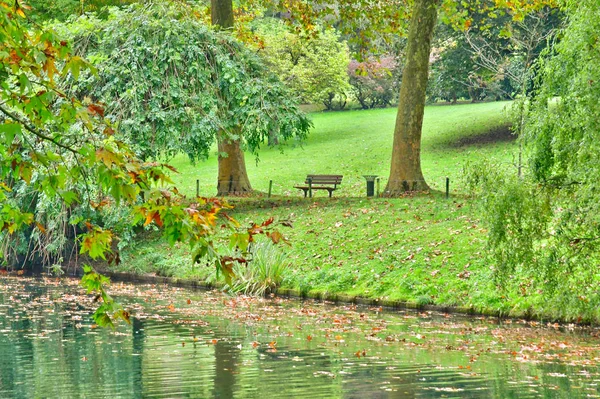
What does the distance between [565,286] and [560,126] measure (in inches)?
98.2

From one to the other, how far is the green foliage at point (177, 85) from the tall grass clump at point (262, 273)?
6265mm

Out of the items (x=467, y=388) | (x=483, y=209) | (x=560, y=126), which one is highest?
(x=560, y=126)

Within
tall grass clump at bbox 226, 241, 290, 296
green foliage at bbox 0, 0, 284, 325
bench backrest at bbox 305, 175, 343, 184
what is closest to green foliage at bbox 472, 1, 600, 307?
tall grass clump at bbox 226, 241, 290, 296

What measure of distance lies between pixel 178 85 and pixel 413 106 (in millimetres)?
7316

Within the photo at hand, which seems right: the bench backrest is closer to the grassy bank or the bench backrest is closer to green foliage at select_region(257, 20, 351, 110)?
the grassy bank

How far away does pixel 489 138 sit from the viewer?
46.9 metres

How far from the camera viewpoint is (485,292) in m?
19.2

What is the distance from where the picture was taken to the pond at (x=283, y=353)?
12.2 meters

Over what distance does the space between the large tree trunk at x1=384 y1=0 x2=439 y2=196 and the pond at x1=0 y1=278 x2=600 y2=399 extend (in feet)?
33.0

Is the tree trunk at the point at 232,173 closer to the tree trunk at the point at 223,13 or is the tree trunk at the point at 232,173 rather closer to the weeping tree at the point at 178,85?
the weeping tree at the point at 178,85

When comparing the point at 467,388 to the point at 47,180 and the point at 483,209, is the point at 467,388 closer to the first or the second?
the point at 483,209

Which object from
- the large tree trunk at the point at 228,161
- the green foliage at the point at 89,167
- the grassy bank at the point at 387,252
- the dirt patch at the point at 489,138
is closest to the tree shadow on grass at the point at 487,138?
the dirt patch at the point at 489,138

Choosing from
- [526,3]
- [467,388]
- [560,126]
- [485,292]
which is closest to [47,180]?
[467,388]

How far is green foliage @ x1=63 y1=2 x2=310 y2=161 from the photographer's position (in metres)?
28.1
